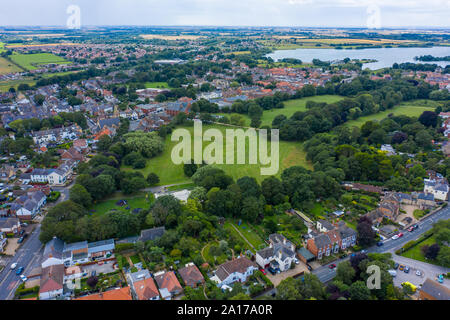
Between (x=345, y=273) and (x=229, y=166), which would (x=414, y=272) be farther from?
(x=229, y=166)

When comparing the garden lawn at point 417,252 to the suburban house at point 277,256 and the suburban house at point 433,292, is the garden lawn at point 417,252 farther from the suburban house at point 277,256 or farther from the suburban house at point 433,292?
the suburban house at point 277,256

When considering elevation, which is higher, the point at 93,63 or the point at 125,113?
the point at 93,63

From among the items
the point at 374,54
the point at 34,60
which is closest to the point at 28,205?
the point at 34,60

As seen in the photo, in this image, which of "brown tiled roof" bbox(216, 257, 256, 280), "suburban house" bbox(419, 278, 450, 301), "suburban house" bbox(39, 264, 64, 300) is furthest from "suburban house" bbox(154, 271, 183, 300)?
"suburban house" bbox(419, 278, 450, 301)

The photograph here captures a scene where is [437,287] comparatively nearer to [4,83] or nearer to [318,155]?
[318,155]

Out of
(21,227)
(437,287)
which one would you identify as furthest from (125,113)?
(437,287)

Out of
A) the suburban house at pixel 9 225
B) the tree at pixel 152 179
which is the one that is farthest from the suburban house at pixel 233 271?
the suburban house at pixel 9 225
